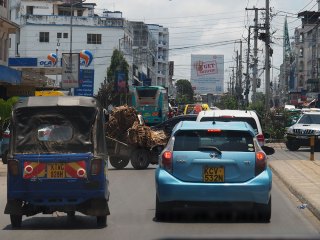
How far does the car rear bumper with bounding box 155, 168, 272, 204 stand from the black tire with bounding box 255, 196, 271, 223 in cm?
16

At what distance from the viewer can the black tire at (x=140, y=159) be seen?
70.7 ft

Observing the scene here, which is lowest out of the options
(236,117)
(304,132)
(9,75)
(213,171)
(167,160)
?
(213,171)

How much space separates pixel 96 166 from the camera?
1071cm

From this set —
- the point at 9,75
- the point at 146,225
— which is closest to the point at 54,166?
the point at 146,225

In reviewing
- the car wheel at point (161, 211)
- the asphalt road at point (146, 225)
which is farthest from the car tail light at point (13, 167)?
the car wheel at point (161, 211)

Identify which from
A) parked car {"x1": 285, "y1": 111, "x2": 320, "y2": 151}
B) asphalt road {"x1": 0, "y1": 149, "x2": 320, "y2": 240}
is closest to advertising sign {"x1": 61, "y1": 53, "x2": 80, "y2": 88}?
parked car {"x1": 285, "y1": 111, "x2": 320, "y2": 151}

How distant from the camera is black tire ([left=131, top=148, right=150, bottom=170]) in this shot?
70.7 feet

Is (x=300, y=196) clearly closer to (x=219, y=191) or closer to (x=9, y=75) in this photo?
(x=219, y=191)

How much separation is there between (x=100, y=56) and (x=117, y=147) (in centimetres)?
6346

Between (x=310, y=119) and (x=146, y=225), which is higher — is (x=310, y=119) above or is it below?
above

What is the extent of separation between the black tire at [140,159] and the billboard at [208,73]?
362 ft

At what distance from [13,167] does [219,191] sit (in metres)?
3.14

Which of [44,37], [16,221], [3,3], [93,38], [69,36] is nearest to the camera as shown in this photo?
[16,221]

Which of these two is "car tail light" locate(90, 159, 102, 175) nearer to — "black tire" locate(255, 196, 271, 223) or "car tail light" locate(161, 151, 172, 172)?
"car tail light" locate(161, 151, 172, 172)
